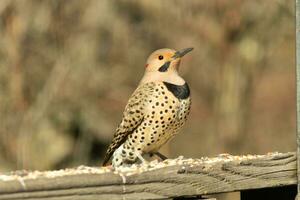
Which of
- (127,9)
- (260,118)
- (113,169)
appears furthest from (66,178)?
(260,118)

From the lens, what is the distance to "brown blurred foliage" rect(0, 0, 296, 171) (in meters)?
8.00

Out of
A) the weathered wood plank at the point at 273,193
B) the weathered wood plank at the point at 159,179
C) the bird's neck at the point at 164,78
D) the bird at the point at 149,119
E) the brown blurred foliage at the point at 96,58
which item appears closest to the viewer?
the weathered wood plank at the point at 159,179

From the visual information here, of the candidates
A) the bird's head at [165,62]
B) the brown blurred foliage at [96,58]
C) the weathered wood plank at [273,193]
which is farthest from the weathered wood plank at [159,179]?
the brown blurred foliage at [96,58]

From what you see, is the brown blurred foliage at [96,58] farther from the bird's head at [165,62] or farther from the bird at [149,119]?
the bird at [149,119]

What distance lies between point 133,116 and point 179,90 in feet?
1.08

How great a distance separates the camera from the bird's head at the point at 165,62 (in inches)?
231

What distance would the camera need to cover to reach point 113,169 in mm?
3322

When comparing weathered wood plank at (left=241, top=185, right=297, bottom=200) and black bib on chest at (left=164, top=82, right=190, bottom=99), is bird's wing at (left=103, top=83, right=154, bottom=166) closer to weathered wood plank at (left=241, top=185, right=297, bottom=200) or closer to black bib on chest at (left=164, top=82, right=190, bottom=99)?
black bib on chest at (left=164, top=82, right=190, bottom=99)

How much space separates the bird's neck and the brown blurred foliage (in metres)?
2.16

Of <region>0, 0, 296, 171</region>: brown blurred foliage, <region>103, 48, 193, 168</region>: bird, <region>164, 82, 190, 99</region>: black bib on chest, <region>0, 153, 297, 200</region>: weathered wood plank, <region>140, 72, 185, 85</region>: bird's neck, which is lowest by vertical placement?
<region>0, 153, 297, 200</region>: weathered wood plank

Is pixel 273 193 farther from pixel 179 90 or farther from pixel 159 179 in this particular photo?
pixel 179 90

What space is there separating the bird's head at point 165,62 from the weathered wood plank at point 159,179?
7.29 ft

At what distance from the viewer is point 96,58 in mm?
8633

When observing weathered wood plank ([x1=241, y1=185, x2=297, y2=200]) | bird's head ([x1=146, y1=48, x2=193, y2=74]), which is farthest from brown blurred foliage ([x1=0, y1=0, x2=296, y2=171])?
weathered wood plank ([x1=241, y1=185, x2=297, y2=200])
